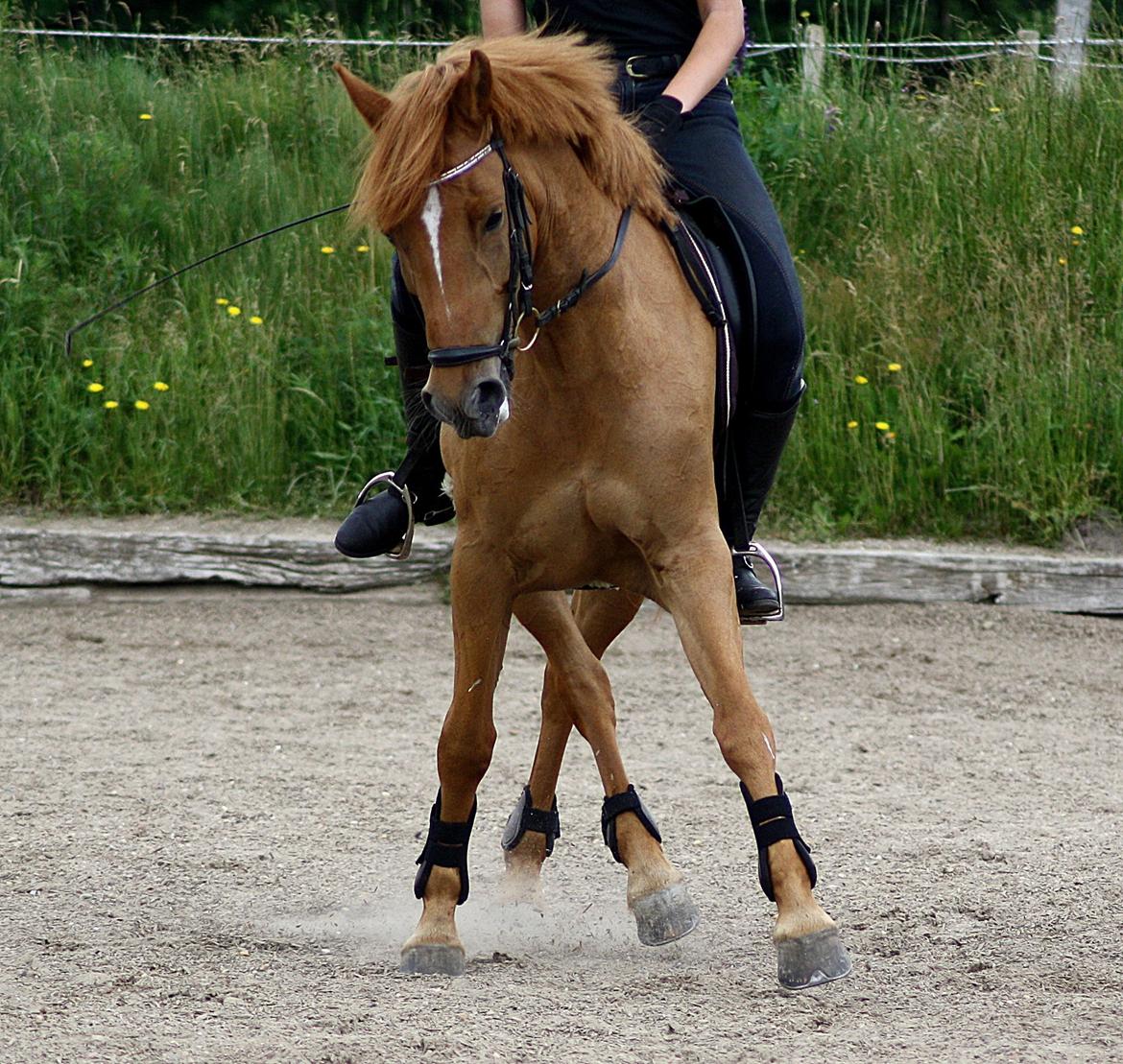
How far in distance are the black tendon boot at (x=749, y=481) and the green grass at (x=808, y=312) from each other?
3529 millimetres

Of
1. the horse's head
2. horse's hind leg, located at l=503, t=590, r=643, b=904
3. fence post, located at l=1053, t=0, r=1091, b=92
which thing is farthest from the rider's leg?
fence post, located at l=1053, t=0, r=1091, b=92

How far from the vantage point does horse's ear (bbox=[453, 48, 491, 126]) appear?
267cm

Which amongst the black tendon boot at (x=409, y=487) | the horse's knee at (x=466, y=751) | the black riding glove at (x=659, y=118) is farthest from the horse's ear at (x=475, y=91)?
the horse's knee at (x=466, y=751)

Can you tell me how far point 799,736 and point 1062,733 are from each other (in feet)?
2.89

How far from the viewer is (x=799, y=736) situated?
538cm

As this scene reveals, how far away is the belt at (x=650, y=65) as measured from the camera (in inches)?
A: 144

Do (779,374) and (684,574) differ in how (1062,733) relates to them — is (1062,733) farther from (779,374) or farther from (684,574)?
(684,574)

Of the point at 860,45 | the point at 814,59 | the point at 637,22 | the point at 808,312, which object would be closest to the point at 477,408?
the point at 637,22

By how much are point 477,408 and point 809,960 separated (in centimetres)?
126

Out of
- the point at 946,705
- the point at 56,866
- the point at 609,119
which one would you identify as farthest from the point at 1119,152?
the point at 56,866

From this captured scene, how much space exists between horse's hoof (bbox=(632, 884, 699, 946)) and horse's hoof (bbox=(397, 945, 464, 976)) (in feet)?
1.37

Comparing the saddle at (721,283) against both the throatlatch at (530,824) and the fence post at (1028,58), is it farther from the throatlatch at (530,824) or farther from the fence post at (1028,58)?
the fence post at (1028,58)

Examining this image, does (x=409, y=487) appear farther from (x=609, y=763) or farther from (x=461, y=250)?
(x=461, y=250)

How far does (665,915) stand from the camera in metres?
3.48
